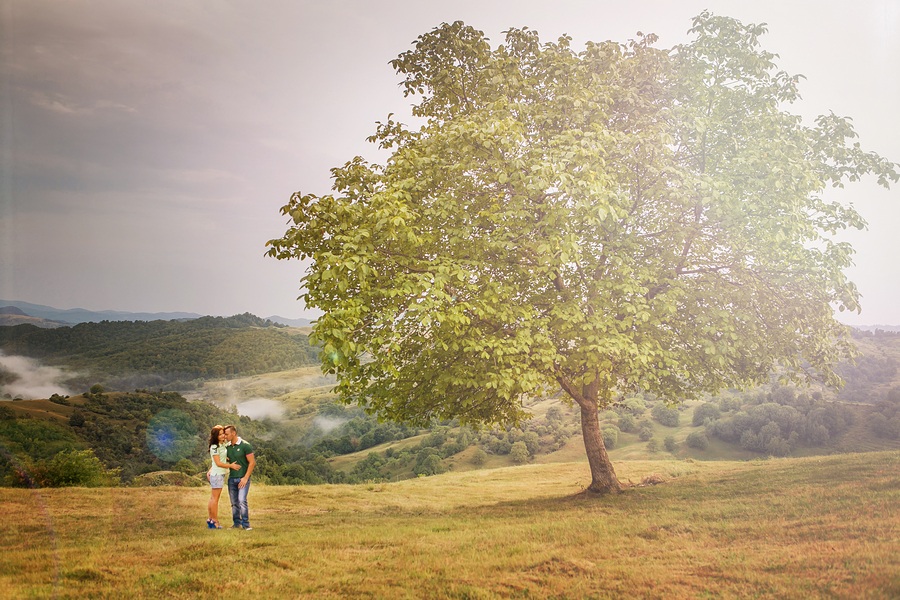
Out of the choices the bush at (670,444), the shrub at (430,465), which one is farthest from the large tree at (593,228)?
the bush at (670,444)

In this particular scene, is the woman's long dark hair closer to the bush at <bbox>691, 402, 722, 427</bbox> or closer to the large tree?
the large tree

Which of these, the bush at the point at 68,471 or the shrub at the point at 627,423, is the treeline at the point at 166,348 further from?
the shrub at the point at 627,423

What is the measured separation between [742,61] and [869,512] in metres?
14.0

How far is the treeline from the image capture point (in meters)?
80.3

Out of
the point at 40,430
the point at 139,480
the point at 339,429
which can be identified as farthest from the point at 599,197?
the point at 339,429

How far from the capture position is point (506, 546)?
9.73m

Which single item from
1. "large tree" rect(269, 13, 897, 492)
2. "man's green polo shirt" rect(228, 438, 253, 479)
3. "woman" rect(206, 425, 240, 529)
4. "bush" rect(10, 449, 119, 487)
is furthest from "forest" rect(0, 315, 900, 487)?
"large tree" rect(269, 13, 897, 492)

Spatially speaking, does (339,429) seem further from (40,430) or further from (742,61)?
A: (742,61)

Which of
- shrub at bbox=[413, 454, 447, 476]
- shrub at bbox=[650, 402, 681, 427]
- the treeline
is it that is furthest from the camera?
shrub at bbox=[650, 402, 681, 427]

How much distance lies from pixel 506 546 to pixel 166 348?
331ft

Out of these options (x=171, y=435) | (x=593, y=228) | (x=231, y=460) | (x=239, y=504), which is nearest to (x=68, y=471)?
(x=239, y=504)

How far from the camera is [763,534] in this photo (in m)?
9.27

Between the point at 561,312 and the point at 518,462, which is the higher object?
the point at 561,312

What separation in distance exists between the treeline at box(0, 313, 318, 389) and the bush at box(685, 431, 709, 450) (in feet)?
260
